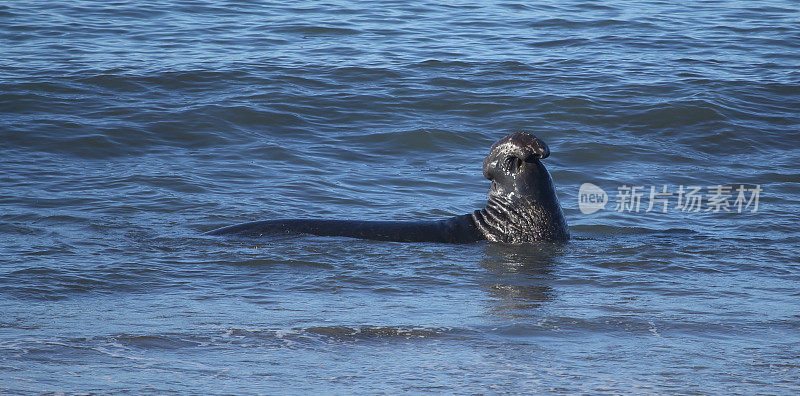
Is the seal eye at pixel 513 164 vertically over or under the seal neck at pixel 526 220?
over

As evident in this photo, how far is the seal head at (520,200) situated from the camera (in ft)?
25.6

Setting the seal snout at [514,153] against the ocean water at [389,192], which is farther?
the seal snout at [514,153]

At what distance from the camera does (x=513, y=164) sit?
7828 millimetres

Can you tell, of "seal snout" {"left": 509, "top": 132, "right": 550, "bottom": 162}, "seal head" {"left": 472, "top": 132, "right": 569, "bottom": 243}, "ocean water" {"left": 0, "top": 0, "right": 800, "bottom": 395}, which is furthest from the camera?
"seal head" {"left": 472, "top": 132, "right": 569, "bottom": 243}

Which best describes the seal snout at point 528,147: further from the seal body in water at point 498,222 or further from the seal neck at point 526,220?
the seal neck at point 526,220

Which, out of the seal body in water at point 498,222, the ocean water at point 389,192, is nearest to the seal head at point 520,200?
the seal body in water at point 498,222

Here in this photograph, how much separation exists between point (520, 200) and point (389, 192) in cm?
284

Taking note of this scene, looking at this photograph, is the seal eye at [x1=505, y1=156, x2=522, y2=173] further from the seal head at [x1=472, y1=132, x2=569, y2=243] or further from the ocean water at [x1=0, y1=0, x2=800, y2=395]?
the ocean water at [x1=0, y1=0, x2=800, y2=395]

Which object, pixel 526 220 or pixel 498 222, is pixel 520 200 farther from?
pixel 498 222

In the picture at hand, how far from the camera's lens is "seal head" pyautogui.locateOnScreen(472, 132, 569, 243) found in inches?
308

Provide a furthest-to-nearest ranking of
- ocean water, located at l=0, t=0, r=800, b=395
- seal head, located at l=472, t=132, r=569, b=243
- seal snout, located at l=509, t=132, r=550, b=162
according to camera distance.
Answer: seal head, located at l=472, t=132, r=569, b=243 < seal snout, located at l=509, t=132, r=550, b=162 < ocean water, located at l=0, t=0, r=800, b=395

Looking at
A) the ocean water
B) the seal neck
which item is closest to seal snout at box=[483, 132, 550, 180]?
the seal neck

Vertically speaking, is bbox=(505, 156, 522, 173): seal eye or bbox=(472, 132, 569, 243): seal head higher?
bbox=(505, 156, 522, 173): seal eye

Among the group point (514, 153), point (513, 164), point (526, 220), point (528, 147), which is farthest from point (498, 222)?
point (528, 147)
